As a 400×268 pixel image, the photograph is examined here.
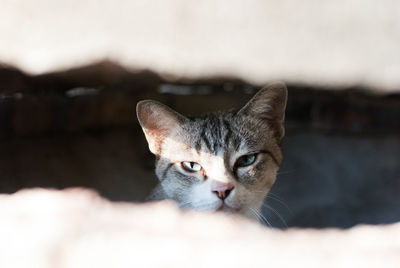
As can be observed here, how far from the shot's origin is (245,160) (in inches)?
110

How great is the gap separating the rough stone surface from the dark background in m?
0.28

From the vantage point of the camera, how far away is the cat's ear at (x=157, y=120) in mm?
2791

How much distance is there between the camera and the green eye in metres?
2.76

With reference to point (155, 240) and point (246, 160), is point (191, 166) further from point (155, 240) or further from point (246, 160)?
point (155, 240)

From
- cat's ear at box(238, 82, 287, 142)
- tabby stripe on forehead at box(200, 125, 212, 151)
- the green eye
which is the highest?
cat's ear at box(238, 82, 287, 142)

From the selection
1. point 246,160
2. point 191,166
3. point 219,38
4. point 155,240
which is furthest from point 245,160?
point 155,240

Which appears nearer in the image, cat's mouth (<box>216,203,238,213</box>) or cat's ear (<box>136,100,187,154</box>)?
cat's mouth (<box>216,203,238,213</box>)

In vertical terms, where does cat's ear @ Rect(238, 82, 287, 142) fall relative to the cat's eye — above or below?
above

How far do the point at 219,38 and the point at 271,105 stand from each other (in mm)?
777

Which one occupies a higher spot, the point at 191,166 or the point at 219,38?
the point at 219,38

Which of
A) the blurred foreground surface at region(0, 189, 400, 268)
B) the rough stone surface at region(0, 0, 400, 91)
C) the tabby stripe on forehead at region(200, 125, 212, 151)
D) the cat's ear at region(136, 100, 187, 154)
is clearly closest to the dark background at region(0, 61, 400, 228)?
the rough stone surface at region(0, 0, 400, 91)

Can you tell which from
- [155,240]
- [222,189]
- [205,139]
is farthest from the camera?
[205,139]

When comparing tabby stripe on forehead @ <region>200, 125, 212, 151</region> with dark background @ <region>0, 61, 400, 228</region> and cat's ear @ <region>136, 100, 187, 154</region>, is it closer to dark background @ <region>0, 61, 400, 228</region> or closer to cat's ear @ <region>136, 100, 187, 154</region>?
cat's ear @ <region>136, 100, 187, 154</region>

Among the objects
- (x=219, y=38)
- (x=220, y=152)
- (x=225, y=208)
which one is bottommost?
(x=225, y=208)
